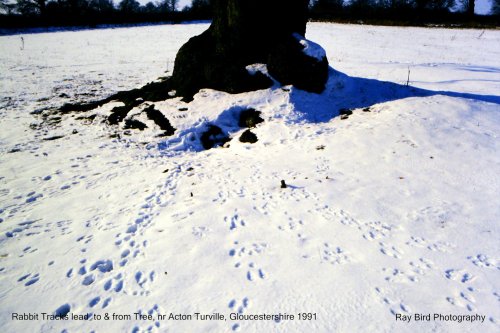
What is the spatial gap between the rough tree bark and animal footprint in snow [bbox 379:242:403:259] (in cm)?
765

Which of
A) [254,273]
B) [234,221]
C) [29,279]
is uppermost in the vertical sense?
[234,221]

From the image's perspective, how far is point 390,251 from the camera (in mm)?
5297

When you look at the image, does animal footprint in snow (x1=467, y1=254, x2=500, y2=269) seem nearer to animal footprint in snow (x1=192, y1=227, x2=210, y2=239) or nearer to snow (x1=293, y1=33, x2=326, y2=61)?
animal footprint in snow (x1=192, y1=227, x2=210, y2=239)

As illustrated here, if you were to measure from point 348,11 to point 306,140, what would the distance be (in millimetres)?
46741

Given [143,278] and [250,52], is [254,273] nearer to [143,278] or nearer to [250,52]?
[143,278]

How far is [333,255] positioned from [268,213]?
164cm

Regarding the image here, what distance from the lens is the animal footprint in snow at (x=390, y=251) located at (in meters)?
5.21

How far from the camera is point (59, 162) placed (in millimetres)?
8938

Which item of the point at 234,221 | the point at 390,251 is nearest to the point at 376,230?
the point at 390,251

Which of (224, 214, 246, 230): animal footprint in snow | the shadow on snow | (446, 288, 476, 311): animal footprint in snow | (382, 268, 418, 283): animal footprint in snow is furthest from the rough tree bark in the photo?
(446, 288, 476, 311): animal footprint in snow

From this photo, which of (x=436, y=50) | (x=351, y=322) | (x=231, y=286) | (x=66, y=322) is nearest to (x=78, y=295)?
(x=66, y=322)

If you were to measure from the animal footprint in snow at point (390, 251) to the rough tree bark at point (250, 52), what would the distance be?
25.1 ft

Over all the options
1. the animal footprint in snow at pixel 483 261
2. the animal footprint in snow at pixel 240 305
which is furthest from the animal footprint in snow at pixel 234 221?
the animal footprint in snow at pixel 483 261

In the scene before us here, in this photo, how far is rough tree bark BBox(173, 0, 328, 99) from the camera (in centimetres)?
1160
